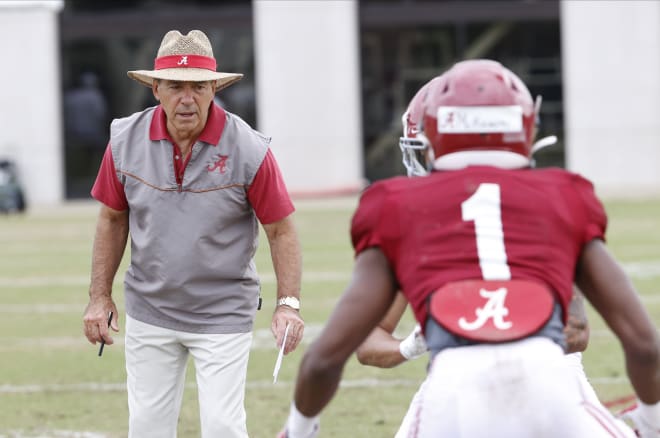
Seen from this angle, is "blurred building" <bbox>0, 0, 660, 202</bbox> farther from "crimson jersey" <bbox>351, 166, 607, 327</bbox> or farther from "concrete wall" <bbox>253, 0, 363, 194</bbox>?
"crimson jersey" <bbox>351, 166, 607, 327</bbox>

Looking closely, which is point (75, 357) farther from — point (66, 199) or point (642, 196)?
point (66, 199)

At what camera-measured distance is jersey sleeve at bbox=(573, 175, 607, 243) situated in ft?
11.2

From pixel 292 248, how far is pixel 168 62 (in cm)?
89

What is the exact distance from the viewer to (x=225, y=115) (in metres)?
5.62

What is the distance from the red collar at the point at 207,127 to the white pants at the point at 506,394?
2.35 metres

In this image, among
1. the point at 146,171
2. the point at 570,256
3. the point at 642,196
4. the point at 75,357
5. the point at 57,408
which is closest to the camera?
the point at 570,256

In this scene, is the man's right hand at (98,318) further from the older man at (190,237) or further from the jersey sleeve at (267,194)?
the jersey sleeve at (267,194)

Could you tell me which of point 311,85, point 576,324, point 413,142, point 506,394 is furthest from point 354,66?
point 506,394

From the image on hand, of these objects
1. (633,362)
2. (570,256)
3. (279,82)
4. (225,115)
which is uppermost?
(279,82)

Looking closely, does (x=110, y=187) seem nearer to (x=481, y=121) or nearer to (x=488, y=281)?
(x=481, y=121)

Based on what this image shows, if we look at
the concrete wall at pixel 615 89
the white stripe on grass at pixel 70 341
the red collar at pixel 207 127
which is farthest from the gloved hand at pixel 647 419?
the concrete wall at pixel 615 89

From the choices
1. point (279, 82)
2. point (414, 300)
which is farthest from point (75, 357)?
point (279, 82)

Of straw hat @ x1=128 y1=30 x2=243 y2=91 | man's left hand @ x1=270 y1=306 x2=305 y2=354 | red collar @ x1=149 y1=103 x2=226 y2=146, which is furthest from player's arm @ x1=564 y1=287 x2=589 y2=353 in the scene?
straw hat @ x1=128 y1=30 x2=243 y2=91

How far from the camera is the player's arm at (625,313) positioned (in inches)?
133
